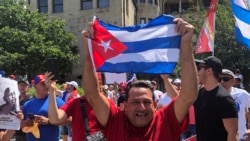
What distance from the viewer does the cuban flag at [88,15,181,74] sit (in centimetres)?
361

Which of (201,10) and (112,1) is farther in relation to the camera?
(112,1)

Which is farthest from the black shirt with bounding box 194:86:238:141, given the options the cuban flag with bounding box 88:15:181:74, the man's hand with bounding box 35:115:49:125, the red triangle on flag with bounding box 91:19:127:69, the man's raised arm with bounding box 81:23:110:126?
the man's hand with bounding box 35:115:49:125

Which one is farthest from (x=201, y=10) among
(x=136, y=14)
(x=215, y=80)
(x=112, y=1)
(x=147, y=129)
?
(x=147, y=129)

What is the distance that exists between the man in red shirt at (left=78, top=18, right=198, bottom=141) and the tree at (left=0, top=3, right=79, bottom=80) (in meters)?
31.3

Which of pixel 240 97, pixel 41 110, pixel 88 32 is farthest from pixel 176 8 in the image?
pixel 88 32

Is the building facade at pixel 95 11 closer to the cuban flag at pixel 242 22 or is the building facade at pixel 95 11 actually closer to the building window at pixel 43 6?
the building window at pixel 43 6

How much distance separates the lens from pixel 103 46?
373cm

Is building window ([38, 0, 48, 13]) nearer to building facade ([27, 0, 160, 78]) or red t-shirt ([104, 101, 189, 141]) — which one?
building facade ([27, 0, 160, 78])

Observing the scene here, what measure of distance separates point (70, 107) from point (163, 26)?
75.8 inches

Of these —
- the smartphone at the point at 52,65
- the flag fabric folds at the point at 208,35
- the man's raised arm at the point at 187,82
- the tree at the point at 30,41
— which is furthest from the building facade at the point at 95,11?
the man's raised arm at the point at 187,82

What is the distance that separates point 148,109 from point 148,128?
132 mm

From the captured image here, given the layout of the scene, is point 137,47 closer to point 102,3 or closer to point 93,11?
point 102,3

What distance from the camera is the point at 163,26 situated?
12.0ft

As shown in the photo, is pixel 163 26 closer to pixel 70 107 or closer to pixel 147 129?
pixel 147 129
